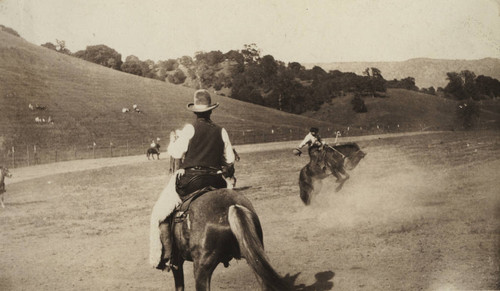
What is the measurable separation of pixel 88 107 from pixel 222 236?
50.6 ft

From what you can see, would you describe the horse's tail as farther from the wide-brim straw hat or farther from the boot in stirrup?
the wide-brim straw hat

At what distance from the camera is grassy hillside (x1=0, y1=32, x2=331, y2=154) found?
14.0m

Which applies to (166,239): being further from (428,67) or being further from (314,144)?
(428,67)

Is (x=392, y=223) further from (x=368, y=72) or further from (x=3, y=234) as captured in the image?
(x=3, y=234)

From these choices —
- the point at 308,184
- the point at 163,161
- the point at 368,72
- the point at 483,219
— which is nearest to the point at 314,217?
the point at 308,184

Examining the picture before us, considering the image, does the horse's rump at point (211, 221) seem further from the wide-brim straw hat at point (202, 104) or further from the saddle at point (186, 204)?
the wide-brim straw hat at point (202, 104)

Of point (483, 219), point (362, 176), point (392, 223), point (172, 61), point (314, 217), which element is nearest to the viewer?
point (483, 219)

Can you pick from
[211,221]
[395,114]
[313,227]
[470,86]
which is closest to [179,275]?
[211,221]

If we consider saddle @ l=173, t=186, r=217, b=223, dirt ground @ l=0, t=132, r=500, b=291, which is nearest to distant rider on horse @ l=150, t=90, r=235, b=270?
saddle @ l=173, t=186, r=217, b=223

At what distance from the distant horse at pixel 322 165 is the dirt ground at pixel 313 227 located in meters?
0.56

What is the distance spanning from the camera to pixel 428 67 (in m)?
12.5

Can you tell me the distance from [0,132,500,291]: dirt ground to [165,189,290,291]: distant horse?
214 cm

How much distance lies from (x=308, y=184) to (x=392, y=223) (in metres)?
2.86

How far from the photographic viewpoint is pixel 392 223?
9703 mm
